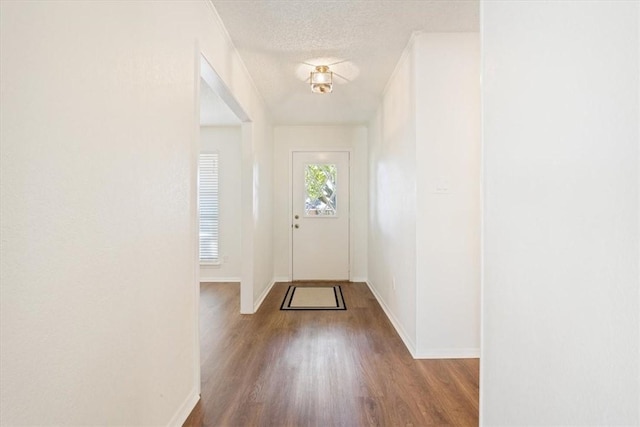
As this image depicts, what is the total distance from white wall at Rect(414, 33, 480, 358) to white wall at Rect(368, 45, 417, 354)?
85 millimetres

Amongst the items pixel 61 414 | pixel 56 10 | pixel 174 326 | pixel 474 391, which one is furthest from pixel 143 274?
pixel 474 391

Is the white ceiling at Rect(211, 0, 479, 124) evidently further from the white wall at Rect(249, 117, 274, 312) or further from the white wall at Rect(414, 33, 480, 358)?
the white wall at Rect(249, 117, 274, 312)

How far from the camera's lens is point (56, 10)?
0.92 meters

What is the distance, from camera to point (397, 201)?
324 centimetres

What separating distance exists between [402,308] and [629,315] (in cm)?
241

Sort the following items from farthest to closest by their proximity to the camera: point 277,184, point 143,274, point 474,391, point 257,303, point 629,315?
point 277,184
point 257,303
point 474,391
point 143,274
point 629,315

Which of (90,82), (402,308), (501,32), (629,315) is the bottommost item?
(402,308)

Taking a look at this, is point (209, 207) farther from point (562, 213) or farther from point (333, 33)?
point (562, 213)

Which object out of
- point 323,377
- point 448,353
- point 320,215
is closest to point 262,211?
point 320,215

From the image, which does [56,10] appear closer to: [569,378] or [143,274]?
[143,274]

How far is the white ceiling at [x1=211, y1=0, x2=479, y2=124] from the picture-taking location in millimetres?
2225

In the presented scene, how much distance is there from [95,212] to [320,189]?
442 cm

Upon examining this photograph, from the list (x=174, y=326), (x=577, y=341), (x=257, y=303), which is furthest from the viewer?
(x=257, y=303)

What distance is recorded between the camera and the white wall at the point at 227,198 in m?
5.43
